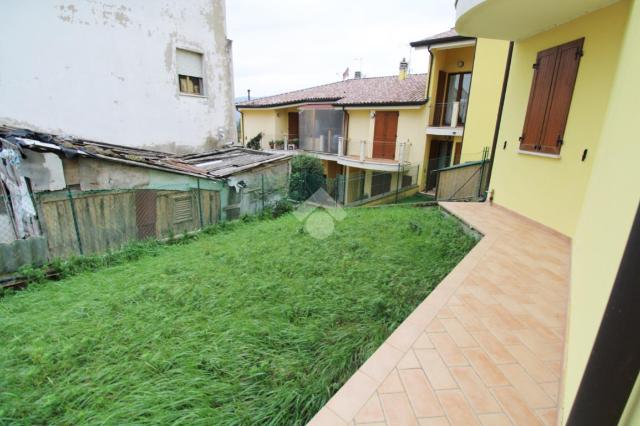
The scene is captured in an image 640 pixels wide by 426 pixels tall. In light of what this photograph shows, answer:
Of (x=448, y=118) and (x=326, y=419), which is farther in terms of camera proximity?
(x=448, y=118)

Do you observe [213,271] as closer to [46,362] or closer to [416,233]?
[46,362]

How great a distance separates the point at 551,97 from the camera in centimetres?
496

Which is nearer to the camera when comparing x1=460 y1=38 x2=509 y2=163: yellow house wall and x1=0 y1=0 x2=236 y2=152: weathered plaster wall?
x1=0 y1=0 x2=236 y2=152: weathered plaster wall

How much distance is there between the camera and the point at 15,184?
590 centimetres

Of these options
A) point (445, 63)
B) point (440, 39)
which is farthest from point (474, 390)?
point (445, 63)

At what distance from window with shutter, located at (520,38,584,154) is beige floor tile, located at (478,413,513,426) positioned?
14.8ft

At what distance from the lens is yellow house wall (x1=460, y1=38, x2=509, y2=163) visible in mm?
11125

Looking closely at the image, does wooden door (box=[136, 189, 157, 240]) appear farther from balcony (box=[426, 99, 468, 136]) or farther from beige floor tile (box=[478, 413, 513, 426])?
balcony (box=[426, 99, 468, 136])

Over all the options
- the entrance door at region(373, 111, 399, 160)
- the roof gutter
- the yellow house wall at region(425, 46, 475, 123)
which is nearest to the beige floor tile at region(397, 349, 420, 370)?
the roof gutter

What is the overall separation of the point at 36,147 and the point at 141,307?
4.74 m

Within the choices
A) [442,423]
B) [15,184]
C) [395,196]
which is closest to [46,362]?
[442,423]

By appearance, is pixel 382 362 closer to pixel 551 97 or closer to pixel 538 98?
pixel 551 97

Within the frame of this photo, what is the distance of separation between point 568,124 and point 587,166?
79cm

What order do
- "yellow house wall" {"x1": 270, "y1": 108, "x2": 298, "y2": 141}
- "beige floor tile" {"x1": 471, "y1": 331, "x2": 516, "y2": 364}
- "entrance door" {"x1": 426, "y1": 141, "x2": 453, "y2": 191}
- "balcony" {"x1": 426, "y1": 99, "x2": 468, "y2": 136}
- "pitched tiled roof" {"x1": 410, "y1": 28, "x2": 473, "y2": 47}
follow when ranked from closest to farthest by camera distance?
"beige floor tile" {"x1": 471, "y1": 331, "x2": 516, "y2": 364} < "pitched tiled roof" {"x1": 410, "y1": 28, "x2": 473, "y2": 47} < "balcony" {"x1": 426, "y1": 99, "x2": 468, "y2": 136} < "entrance door" {"x1": 426, "y1": 141, "x2": 453, "y2": 191} < "yellow house wall" {"x1": 270, "y1": 108, "x2": 298, "y2": 141}
